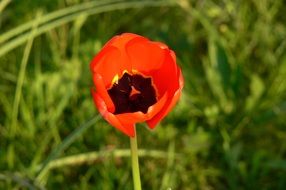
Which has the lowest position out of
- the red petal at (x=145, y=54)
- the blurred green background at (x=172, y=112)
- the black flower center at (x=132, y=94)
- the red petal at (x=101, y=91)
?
the red petal at (x=101, y=91)

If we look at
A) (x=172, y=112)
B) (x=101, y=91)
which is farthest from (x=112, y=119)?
(x=172, y=112)

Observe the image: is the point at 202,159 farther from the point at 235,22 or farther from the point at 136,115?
the point at 136,115

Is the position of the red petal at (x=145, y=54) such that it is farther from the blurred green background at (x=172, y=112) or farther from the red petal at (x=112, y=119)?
the blurred green background at (x=172, y=112)

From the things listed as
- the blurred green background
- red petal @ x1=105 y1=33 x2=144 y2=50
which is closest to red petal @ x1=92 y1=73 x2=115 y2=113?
red petal @ x1=105 y1=33 x2=144 y2=50

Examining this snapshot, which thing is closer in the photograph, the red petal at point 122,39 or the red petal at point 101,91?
the red petal at point 101,91

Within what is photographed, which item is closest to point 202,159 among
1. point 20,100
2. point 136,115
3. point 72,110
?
point 72,110

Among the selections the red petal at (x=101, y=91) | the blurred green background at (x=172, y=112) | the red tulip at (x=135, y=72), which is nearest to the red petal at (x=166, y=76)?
the red tulip at (x=135, y=72)

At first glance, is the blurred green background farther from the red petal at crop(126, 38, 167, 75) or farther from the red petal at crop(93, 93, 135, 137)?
the red petal at crop(93, 93, 135, 137)

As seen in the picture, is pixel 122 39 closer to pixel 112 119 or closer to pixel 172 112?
pixel 112 119

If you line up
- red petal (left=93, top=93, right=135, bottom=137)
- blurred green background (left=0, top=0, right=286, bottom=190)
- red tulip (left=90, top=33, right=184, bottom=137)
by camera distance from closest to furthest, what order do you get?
1. red petal (left=93, top=93, right=135, bottom=137)
2. red tulip (left=90, top=33, right=184, bottom=137)
3. blurred green background (left=0, top=0, right=286, bottom=190)
